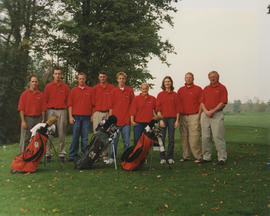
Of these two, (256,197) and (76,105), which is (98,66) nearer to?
(76,105)

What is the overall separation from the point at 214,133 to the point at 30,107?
347 centimetres

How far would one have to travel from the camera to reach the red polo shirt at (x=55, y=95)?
624cm

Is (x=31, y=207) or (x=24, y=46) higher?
(x=24, y=46)

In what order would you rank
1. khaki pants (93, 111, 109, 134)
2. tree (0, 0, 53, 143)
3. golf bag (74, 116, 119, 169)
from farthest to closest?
1. tree (0, 0, 53, 143)
2. khaki pants (93, 111, 109, 134)
3. golf bag (74, 116, 119, 169)

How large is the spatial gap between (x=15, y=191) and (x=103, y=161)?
2364mm

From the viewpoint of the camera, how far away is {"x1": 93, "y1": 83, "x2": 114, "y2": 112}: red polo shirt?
6.29 m

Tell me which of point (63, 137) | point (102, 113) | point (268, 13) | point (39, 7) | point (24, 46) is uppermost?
point (39, 7)

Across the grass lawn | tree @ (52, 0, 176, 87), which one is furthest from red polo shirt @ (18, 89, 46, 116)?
tree @ (52, 0, 176, 87)

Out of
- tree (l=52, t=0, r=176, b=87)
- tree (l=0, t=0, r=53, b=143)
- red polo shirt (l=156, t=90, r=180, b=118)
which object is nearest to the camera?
red polo shirt (l=156, t=90, r=180, b=118)

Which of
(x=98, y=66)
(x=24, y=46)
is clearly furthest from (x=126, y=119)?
(x=24, y=46)

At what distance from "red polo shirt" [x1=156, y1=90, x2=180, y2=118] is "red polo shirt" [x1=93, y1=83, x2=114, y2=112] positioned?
3.27 feet

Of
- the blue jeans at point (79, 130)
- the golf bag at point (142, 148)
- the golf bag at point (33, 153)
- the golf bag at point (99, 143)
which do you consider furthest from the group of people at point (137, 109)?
the golf bag at point (33, 153)

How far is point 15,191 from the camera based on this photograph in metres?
4.26

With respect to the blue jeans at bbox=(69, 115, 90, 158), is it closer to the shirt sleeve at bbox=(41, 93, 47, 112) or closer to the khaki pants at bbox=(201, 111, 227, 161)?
the shirt sleeve at bbox=(41, 93, 47, 112)
